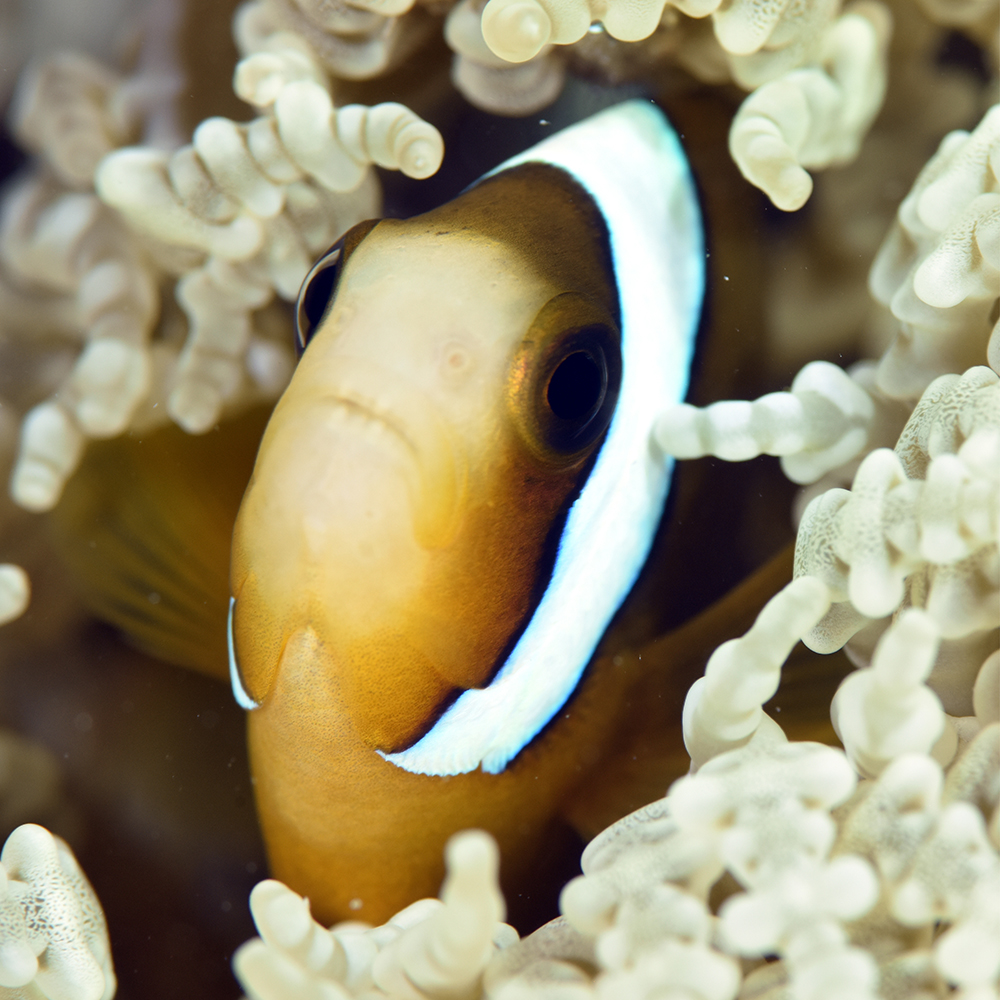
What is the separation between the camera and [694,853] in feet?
1.43

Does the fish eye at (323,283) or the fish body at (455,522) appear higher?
the fish eye at (323,283)

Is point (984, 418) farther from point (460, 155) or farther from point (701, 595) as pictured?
point (460, 155)

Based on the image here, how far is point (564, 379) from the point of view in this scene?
23.0 inches

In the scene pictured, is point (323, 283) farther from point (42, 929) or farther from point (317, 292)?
point (42, 929)

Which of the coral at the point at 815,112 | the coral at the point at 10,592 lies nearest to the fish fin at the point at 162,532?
the coral at the point at 10,592

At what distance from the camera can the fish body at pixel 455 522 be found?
0.52 metres

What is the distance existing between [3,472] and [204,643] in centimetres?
30

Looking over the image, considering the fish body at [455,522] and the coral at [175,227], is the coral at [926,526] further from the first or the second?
the coral at [175,227]

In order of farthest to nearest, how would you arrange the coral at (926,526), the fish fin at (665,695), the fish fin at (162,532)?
the fish fin at (162,532) < the fish fin at (665,695) < the coral at (926,526)

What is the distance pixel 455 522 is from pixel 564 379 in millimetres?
111

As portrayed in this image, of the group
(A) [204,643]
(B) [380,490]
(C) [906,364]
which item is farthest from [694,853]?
(A) [204,643]

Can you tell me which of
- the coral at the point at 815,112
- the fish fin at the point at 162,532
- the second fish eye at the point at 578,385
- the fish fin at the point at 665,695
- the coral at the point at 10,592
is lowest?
the fish fin at the point at 665,695

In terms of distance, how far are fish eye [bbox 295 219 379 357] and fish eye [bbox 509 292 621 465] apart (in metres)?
0.11

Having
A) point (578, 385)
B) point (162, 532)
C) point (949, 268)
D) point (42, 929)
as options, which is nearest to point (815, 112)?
point (949, 268)
